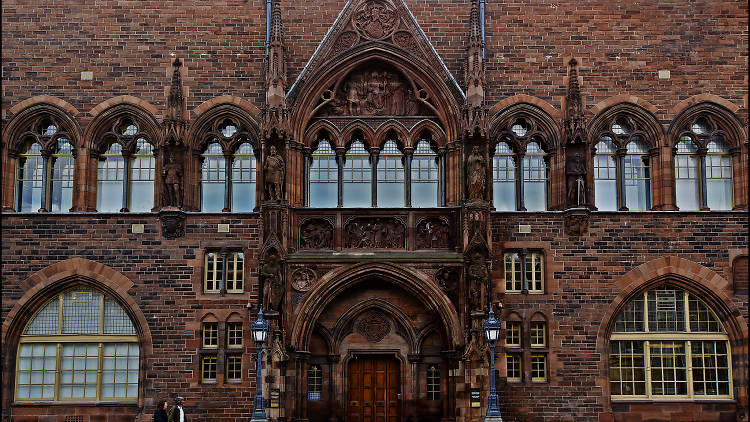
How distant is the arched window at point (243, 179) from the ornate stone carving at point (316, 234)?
6.34ft

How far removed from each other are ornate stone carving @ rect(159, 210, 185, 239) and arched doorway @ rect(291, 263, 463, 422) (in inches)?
187

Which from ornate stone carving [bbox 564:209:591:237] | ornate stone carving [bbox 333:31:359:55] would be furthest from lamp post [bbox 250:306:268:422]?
ornate stone carving [bbox 564:209:591:237]

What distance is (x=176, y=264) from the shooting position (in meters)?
26.9

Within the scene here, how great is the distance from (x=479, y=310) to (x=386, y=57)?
26.5 feet

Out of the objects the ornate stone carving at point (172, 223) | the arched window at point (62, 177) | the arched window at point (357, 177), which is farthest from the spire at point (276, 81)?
the arched window at point (62, 177)

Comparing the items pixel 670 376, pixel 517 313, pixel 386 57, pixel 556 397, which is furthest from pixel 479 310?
pixel 386 57

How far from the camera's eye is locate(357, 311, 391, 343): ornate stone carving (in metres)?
26.7

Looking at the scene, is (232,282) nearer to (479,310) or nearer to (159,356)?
(159,356)

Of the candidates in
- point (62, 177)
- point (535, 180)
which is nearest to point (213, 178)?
point (62, 177)

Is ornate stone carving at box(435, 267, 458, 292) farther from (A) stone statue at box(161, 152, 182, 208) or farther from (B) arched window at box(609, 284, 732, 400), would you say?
(A) stone statue at box(161, 152, 182, 208)

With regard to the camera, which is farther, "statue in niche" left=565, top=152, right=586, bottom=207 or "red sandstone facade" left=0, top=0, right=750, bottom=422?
"statue in niche" left=565, top=152, right=586, bottom=207

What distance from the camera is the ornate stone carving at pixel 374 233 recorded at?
26.7m

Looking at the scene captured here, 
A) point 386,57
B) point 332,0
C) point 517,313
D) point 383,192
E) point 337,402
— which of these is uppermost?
point 332,0

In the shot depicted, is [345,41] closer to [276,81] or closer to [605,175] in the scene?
[276,81]
